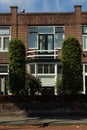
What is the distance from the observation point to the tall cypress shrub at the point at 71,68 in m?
32.0

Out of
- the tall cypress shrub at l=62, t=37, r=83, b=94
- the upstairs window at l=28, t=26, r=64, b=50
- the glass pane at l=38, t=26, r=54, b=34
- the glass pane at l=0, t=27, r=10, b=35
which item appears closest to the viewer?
the tall cypress shrub at l=62, t=37, r=83, b=94

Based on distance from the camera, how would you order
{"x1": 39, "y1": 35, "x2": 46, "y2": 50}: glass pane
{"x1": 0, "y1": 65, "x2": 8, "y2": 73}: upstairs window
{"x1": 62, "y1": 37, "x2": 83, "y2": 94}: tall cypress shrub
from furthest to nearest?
{"x1": 39, "y1": 35, "x2": 46, "y2": 50}: glass pane < {"x1": 0, "y1": 65, "x2": 8, "y2": 73}: upstairs window < {"x1": 62, "y1": 37, "x2": 83, "y2": 94}: tall cypress shrub

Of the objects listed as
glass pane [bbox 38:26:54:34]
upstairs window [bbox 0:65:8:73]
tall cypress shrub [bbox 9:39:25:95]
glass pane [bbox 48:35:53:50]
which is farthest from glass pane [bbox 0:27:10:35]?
tall cypress shrub [bbox 9:39:25:95]

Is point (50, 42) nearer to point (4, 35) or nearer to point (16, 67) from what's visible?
point (4, 35)

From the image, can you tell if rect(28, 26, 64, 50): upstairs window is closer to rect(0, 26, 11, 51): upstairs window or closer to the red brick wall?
the red brick wall

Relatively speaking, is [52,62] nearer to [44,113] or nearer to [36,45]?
[36,45]

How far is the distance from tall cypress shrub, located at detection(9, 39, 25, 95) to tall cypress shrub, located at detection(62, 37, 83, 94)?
9.82 ft

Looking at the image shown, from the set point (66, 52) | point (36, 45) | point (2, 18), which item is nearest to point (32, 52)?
point (36, 45)

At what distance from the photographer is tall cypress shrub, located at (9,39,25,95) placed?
3234cm

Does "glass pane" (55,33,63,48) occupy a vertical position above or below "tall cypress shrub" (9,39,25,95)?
above

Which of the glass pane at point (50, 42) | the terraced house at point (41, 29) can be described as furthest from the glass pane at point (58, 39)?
the glass pane at point (50, 42)

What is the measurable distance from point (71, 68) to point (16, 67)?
399cm

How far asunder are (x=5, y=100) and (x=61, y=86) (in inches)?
214

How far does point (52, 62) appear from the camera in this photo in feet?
130
